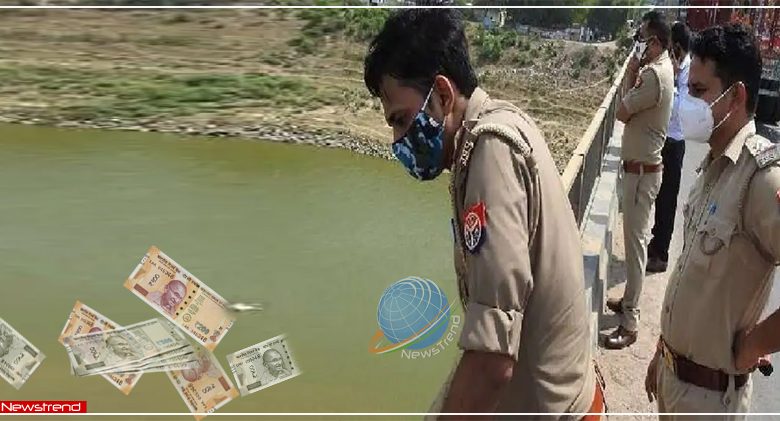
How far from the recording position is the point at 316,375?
8.41 feet

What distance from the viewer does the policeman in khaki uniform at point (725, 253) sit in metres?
1.36

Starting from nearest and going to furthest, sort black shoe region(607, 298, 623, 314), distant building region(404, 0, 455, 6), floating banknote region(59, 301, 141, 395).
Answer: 1. distant building region(404, 0, 455, 6)
2. floating banknote region(59, 301, 141, 395)
3. black shoe region(607, 298, 623, 314)

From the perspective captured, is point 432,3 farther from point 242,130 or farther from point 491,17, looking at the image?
point 242,130

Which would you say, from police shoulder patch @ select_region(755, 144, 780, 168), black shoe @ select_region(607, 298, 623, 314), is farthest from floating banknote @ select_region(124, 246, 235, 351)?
black shoe @ select_region(607, 298, 623, 314)

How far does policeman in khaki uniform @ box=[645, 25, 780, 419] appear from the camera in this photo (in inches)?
53.6

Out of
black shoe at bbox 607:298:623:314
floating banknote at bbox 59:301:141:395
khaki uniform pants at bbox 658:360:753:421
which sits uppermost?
floating banknote at bbox 59:301:141:395

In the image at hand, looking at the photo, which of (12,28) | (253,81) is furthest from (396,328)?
(12,28)

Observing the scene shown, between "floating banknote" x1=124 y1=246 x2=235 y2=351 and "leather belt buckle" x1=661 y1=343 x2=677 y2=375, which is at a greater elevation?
"floating banknote" x1=124 y1=246 x2=235 y2=351

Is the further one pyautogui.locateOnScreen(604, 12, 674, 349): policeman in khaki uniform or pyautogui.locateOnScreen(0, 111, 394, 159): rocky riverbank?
pyautogui.locateOnScreen(604, 12, 674, 349): policeman in khaki uniform

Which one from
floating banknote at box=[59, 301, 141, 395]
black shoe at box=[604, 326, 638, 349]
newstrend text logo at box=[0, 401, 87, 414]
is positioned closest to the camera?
floating banknote at box=[59, 301, 141, 395]

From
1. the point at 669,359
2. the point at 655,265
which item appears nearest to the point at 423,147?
the point at 669,359

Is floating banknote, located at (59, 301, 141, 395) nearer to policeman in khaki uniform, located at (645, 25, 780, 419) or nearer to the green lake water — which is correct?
the green lake water

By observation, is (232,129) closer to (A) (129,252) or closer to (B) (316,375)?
(A) (129,252)

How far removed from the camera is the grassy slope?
6.17 ft
